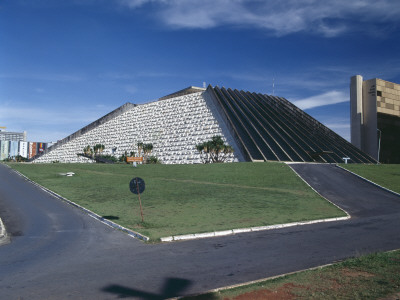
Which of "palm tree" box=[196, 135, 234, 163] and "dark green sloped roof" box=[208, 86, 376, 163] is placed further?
"dark green sloped roof" box=[208, 86, 376, 163]

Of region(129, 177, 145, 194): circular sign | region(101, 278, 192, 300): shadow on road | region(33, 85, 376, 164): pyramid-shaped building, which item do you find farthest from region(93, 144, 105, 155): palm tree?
region(101, 278, 192, 300): shadow on road

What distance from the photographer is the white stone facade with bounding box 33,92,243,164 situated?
53094 millimetres

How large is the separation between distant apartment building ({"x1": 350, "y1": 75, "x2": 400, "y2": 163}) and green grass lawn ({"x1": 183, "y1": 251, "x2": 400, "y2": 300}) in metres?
62.4

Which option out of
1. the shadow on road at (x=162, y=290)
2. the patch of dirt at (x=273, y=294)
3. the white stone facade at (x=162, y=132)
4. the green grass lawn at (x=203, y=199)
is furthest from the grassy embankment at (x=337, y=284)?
the white stone facade at (x=162, y=132)

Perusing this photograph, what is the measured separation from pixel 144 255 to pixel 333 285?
5.40m

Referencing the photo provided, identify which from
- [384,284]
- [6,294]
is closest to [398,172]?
[384,284]

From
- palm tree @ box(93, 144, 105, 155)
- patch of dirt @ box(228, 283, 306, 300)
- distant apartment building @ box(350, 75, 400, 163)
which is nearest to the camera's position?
patch of dirt @ box(228, 283, 306, 300)

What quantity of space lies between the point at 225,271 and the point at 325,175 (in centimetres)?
2537

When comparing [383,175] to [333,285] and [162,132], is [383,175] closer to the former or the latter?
[333,285]

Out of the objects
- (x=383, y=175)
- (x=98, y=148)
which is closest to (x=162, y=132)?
(x=98, y=148)

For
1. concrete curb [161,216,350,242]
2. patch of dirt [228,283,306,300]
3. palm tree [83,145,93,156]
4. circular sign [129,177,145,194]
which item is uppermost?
palm tree [83,145,93,156]

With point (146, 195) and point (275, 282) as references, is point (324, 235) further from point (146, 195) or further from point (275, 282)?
point (146, 195)

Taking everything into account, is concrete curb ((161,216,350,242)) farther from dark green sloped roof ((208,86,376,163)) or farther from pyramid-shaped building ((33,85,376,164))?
pyramid-shaped building ((33,85,376,164))

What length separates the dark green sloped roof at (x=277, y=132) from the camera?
45.4 meters
